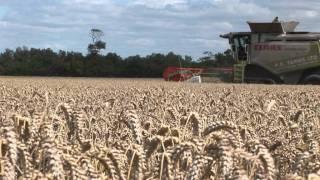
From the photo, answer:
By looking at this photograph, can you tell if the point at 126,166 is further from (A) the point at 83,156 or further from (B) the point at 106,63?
(B) the point at 106,63

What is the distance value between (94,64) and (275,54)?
32.5m

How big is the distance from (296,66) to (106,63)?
33506 mm

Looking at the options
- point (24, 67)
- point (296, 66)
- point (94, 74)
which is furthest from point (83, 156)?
point (24, 67)

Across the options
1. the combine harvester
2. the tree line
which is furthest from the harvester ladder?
the tree line

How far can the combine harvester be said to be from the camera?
1314 inches

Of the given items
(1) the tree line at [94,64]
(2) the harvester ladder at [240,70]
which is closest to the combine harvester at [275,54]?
(2) the harvester ladder at [240,70]

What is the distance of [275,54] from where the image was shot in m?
33.8

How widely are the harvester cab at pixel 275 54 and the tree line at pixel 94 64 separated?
25970 millimetres

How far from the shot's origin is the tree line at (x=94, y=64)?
63094mm

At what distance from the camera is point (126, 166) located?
2.67 meters

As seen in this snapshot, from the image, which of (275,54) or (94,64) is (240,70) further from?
(94,64)

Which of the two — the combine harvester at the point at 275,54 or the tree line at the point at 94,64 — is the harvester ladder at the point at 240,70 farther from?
the tree line at the point at 94,64

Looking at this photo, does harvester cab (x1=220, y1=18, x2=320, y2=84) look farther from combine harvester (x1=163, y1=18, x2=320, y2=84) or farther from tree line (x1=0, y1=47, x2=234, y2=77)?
tree line (x1=0, y1=47, x2=234, y2=77)

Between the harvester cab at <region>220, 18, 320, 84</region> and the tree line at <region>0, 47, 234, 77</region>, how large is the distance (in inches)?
1022
